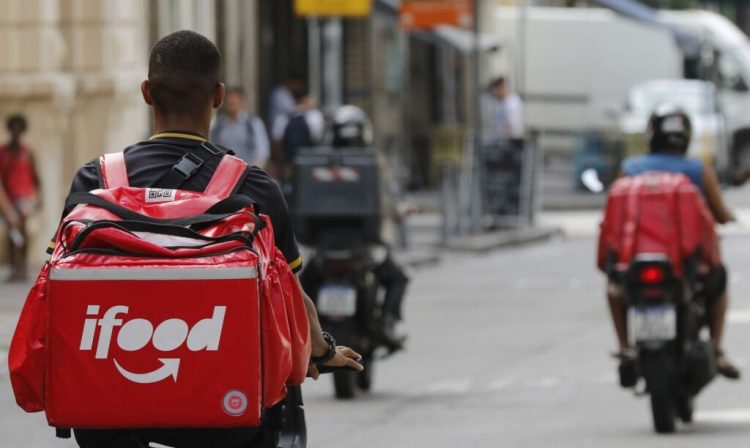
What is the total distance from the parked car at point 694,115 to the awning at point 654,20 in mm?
3931

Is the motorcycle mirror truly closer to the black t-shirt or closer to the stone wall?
the black t-shirt

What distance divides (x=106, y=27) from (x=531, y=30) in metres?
21.9

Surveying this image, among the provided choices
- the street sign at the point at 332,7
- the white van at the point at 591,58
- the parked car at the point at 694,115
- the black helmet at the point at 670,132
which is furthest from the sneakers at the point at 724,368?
the white van at the point at 591,58

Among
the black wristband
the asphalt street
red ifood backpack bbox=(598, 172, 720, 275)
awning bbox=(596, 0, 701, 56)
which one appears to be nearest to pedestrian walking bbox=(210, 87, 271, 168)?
the asphalt street

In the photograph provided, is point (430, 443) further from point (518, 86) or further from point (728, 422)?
point (518, 86)

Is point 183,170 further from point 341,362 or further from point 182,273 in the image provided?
point 341,362

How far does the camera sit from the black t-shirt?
4941mm

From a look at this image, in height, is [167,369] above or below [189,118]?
below

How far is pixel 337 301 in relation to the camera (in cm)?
1238

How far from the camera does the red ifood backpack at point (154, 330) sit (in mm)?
4641

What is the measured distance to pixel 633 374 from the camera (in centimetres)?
1064

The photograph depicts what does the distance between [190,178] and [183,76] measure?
22 centimetres

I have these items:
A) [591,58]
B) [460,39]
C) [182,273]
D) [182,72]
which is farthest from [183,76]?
[591,58]

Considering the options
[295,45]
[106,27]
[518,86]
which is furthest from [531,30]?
[106,27]
